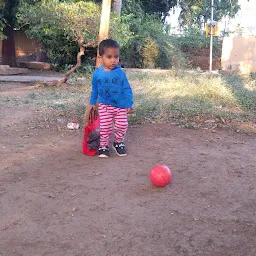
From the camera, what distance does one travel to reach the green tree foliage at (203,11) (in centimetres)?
2280

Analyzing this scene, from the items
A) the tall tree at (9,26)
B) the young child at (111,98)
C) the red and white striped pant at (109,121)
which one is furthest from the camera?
the tall tree at (9,26)

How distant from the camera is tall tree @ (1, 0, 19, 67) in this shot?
1516cm

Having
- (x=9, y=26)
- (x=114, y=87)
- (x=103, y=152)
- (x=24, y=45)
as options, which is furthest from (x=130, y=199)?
(x=24, y=45)

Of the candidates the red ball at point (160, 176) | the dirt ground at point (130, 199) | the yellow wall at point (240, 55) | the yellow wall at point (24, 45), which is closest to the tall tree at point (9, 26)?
the yellow wall at point (24, 45)

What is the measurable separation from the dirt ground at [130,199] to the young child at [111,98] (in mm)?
264

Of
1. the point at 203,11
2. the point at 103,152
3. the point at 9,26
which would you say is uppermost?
the point at 203,11

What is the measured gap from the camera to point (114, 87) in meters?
4.71

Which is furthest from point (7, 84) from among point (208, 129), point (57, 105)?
point (208, 129)

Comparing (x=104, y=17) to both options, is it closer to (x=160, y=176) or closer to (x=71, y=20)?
(x=160, y=176)

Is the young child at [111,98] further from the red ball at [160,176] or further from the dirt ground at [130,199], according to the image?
the red ball at [160,176]

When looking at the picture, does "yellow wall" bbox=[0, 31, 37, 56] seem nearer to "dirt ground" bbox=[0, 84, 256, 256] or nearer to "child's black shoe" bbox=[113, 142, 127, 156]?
"dirt ground" bbox=[0, 84, 256, 256]

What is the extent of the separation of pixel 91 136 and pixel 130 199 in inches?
60.5

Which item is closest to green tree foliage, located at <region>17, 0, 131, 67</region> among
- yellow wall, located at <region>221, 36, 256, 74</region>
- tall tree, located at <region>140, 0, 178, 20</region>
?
yellow wall, located at <region>221, 36, 256, 74</region>

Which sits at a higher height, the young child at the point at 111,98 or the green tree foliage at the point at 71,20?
the green tree foliage at the point at 71,20
